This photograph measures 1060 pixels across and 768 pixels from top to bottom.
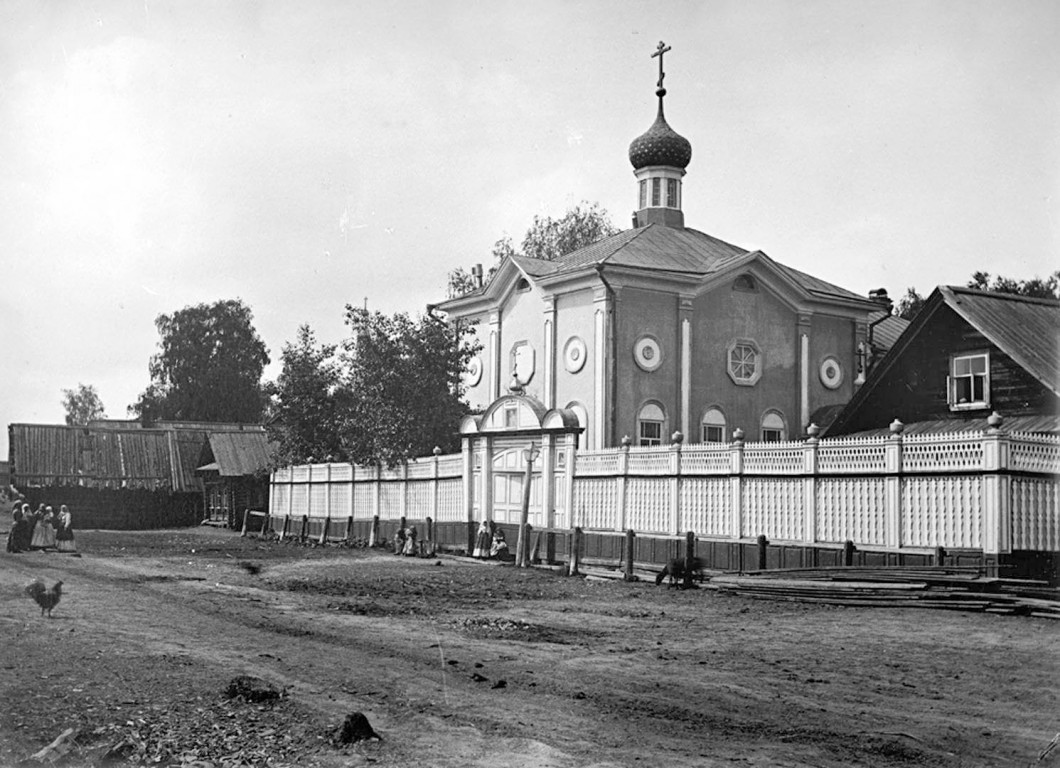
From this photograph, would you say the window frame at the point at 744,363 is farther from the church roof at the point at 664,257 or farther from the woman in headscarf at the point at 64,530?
the woman in headscarf at the point at 64,530

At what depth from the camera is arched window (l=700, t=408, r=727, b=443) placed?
108 feet

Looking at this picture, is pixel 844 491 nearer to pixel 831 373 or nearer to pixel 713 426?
pixel 713 426

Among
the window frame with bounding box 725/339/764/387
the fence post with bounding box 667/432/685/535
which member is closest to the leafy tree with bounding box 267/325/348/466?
the window frame with bounding box 725/339/764/387

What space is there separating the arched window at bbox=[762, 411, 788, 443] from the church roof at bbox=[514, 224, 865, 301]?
3.85 metres

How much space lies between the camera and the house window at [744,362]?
33344 millimetres

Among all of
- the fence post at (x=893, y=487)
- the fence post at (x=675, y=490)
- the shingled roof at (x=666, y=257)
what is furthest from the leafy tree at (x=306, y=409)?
the fence post at (x=893, y=487)

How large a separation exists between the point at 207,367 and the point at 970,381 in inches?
1908

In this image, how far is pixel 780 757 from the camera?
26.0 feet

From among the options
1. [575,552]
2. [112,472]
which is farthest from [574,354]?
[112,472]

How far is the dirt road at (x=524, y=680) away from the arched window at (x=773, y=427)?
1625 centimetres

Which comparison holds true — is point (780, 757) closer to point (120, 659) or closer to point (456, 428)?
point (120, 659)

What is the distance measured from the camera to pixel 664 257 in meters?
33.0

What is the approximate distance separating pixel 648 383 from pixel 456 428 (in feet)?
26.2

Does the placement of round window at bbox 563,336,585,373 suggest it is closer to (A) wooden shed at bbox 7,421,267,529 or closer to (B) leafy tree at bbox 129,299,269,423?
(A) wooden shed at bbox 7,421,267,529
